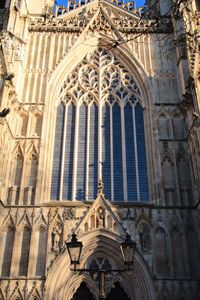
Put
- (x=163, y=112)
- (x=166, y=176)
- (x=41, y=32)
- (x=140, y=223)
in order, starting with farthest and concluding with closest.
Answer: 1. (x=41, y=32)
2. (x=163, y=112)
3. (x=166, y=176)
4. (x=140, y=223)

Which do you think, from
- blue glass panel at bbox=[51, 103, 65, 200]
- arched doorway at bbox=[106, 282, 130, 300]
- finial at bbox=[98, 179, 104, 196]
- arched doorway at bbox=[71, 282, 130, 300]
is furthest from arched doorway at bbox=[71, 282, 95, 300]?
blue glass panel at bbox=[51, 103, 65, 200]

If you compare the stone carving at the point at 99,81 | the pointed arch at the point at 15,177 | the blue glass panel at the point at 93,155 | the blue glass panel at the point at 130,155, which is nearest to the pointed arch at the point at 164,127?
the blue glass panel at the point at 130,155

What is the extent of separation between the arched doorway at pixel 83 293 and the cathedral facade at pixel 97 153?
0.15 feet

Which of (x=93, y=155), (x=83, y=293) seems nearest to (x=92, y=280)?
(x=83, y=293)

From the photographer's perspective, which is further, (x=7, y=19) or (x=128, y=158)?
(x=7, y=19)

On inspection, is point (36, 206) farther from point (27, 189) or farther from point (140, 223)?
point (140, 223)

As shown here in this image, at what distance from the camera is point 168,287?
12320 mm

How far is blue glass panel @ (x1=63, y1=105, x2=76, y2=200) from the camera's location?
14886 millimetres

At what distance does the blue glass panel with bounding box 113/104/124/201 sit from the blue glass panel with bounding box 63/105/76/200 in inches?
68.4

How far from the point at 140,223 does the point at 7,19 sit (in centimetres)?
1144

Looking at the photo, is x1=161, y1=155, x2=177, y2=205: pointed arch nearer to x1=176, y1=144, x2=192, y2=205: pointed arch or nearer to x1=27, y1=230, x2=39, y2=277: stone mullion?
x1=176, y1=144, x2=192, y2=205: pointed arch

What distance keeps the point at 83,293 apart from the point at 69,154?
A: 549cm

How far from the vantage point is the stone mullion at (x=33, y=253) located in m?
12.6

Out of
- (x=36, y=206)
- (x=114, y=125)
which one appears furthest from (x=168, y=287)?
(x=114, y=125)
